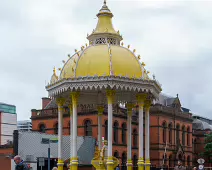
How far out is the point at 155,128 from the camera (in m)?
77.3

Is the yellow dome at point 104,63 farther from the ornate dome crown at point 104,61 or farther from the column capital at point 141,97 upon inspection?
the column capital at point 141,97

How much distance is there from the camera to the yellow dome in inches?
998

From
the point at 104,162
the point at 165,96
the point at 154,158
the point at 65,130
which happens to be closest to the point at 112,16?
the point at 104,162

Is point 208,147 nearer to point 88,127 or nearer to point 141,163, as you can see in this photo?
point 88,127

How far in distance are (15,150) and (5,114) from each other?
61.9 metres

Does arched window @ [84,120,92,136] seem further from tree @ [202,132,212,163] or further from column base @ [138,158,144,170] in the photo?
column base @ [138,158,144,170]

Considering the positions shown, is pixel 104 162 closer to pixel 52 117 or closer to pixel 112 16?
pixel 112 16

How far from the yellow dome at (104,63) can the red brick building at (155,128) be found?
127 ft

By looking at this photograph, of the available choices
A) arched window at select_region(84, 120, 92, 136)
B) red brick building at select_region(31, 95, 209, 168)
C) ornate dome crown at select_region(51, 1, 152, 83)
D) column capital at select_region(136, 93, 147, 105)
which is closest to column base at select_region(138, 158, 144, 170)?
column capital at select_region(136, 93, 147, 105)

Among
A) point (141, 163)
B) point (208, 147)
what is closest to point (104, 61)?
point (141, 163)

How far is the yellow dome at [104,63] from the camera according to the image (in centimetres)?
2536

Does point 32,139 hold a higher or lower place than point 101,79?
lower

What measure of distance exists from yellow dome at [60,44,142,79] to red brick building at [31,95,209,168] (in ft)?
127

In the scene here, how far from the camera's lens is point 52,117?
71500 millimetres
